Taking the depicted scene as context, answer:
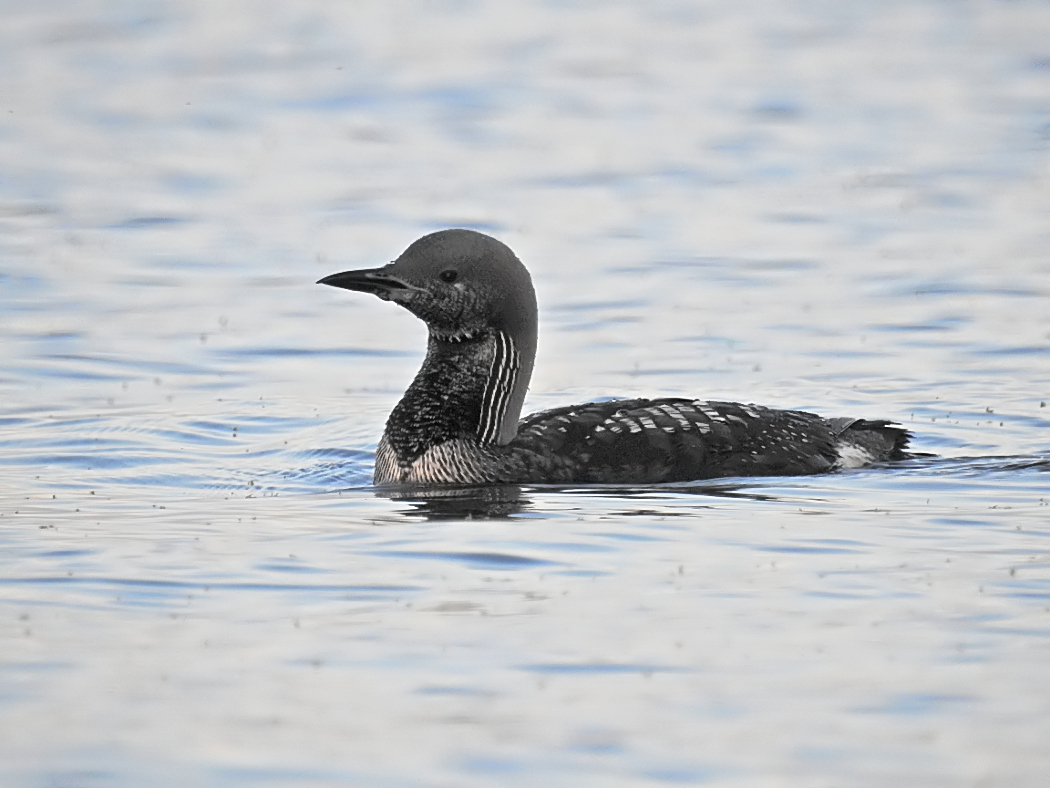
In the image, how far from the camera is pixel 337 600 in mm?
6379

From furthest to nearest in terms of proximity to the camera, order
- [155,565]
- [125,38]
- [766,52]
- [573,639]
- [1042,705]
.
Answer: [766,52] < [125,38] < [155,565] < [573,639] < [1042,705]

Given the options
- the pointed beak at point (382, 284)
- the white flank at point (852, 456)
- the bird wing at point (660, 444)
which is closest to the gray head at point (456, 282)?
the pointed beak at point (382, 284)

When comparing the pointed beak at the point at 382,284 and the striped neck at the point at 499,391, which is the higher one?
the pointed beak at the point at 382,284

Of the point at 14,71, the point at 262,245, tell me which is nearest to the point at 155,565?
the point at 262,245

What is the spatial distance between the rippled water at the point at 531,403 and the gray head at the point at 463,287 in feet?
2.39

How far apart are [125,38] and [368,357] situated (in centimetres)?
1068

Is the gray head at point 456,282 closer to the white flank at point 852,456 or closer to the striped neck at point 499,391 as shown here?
the striped neck at point 499,391

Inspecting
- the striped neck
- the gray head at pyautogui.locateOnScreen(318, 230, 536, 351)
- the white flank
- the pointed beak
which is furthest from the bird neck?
the white flank

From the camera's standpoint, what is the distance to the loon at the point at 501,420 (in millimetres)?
8383

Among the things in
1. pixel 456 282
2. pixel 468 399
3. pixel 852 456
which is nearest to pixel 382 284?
pixel 456 282

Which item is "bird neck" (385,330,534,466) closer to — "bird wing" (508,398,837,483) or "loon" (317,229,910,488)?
"loon" (317,229,910,488)

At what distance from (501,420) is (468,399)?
162mm

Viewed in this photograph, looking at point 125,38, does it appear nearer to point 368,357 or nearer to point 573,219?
point 573,219

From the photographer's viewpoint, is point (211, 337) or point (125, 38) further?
point (125, 38)
